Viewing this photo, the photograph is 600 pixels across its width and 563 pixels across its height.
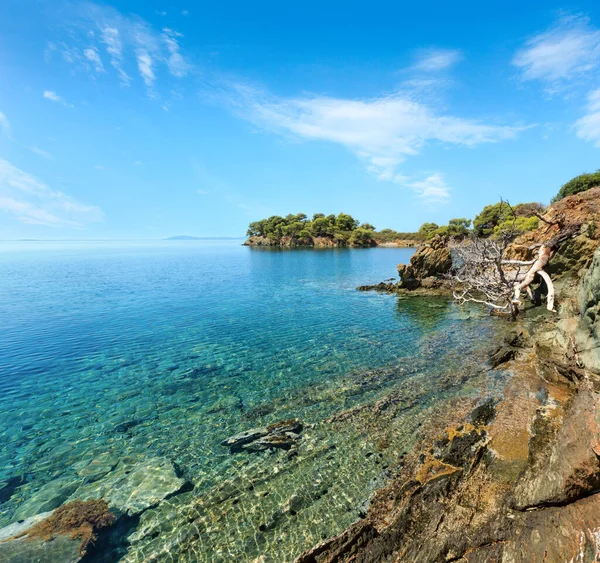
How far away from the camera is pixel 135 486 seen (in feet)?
36.0

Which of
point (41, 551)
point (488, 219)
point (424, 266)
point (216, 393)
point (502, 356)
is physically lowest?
point (41, 551)

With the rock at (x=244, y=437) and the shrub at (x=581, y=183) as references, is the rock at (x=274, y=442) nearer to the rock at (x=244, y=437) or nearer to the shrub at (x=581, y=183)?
the rock at (x=244, y=437)

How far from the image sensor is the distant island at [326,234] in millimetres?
169688

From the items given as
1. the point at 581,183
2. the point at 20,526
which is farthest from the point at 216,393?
the point at 581,183

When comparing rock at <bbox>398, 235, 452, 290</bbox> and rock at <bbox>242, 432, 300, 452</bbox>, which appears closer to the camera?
rock at <bbox>242, 432, 300, 452</bbox>

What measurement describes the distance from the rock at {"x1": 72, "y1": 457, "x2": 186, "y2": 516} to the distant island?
528 ft

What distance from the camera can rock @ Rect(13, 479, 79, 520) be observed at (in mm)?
10123

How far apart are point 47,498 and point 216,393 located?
8007mm

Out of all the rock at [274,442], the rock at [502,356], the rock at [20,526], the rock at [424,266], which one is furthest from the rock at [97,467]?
the rock at [424,266]

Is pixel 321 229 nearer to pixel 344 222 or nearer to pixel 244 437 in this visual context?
pixel 344 222

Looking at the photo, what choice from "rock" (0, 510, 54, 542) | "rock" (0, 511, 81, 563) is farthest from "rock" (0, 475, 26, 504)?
"rock" (0, 511, 81, 563)

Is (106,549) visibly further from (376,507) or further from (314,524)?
(376,507)

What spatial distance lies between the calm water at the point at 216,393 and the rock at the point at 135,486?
500 millimetres

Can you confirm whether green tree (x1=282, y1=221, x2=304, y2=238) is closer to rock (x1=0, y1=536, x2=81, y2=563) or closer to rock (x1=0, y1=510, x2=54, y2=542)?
rock (x1=0, y1=510, x2=54, y2=542)
